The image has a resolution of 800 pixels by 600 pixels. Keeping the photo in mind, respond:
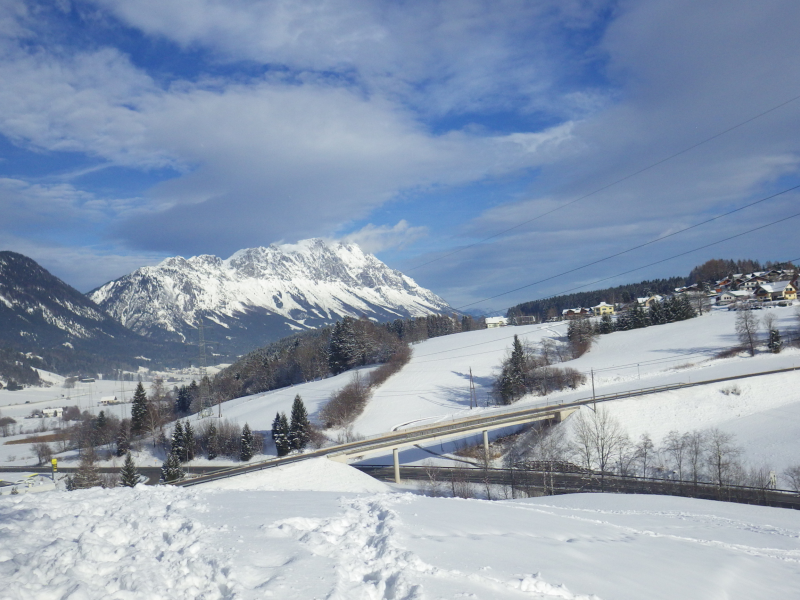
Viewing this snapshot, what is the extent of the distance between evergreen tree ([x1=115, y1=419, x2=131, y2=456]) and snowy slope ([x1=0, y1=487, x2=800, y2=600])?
225 ft

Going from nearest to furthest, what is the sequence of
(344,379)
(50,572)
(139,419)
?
(50,572) → (139,419) → (344,379)

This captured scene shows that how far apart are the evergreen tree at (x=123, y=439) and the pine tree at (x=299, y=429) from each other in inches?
1086

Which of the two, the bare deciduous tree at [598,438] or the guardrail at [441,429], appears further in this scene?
the bare deciduous tree at [598,438]

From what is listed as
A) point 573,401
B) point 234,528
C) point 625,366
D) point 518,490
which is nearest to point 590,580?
point 234,528

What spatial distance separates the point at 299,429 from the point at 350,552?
58230 mm

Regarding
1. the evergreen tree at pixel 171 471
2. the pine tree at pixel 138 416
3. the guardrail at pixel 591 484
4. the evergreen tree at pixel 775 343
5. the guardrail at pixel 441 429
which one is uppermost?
the evergreen tree at pixel 775 343

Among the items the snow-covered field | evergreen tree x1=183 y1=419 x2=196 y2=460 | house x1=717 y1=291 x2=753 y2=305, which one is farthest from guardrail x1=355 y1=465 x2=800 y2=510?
house x1=717 y1=291 x2=753 y2=305

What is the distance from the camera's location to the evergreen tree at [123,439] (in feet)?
247

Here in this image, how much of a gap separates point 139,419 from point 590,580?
85.3m

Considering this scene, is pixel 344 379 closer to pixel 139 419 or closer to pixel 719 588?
pixel 139 419

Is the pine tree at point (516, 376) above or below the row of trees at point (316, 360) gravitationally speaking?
below

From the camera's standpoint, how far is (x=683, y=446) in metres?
44.8

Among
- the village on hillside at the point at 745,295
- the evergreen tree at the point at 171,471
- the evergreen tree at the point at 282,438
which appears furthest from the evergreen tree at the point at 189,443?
the village on hillside at the point at 745,295

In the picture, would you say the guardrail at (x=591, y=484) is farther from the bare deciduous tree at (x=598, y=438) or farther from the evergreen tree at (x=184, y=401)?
the evergreen tree at (x=184, y=401)
